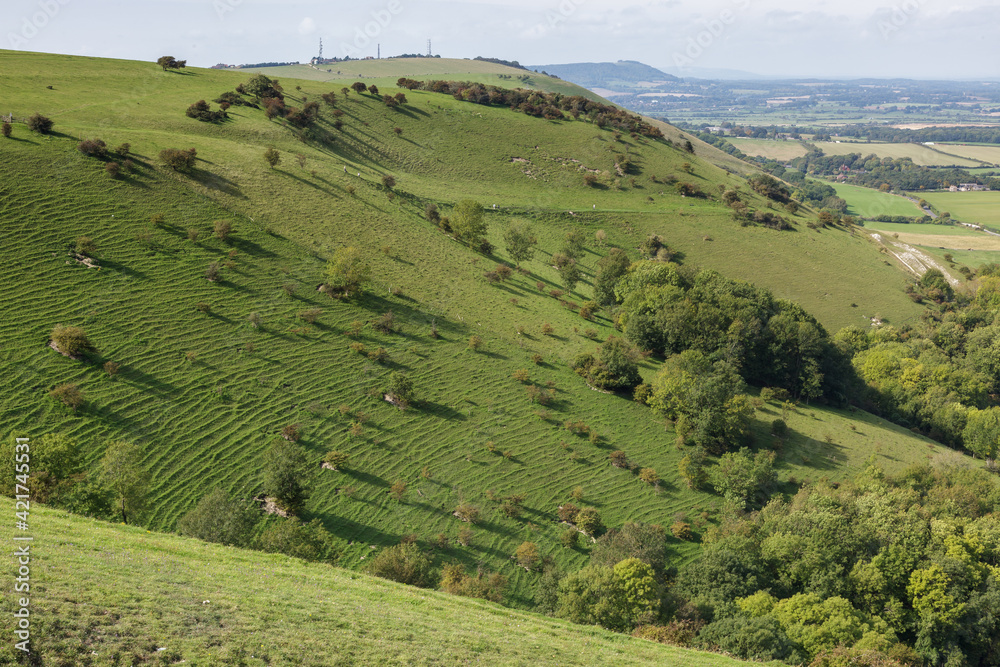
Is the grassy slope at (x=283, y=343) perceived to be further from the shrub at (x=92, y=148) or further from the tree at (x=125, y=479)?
the tree at (x=125, y=479)

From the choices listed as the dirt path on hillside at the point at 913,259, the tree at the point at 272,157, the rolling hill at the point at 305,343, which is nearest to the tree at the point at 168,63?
the rolling hill at the point at 305,343

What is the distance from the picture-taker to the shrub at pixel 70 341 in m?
37.4

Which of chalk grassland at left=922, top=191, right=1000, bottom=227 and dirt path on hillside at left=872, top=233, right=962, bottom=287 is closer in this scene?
dirt path on hillside at left=872, top=233, right=962, bottom=287

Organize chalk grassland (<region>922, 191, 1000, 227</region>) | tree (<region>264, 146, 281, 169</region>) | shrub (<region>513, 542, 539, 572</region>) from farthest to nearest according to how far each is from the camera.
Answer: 1. chalk grassland (<region>922, 191, 1000, 227</region>)
2. tree (<region>264, 146, 281, 169</region>)
3. shrub (<region>513, 542, 539, 572</region>)

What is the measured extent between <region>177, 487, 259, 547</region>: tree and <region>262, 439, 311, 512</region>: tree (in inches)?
116

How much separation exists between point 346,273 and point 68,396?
82.8 feet

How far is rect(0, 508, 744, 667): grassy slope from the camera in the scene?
15617 mm

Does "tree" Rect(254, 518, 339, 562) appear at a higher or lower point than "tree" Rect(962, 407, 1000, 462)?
higher

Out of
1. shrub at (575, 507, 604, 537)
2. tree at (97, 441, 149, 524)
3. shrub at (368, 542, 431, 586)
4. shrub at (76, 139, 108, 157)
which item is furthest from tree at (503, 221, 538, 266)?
tree at (97, 441, 149, 524)

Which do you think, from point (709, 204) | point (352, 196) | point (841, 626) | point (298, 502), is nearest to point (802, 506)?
point (841, 626)

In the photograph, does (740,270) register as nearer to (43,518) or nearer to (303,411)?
(303,411)

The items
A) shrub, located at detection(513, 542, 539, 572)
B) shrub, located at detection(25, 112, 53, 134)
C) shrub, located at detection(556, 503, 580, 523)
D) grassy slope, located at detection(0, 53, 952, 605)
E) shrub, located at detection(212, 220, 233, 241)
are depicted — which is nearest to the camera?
shrub, located at detection(513, 542, 539, 572)

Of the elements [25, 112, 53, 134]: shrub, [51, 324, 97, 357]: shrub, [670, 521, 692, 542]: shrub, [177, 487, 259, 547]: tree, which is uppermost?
[25, 112, 53, 134]: shrub

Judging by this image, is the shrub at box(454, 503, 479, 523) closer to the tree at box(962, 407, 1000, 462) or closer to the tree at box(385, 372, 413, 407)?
the tree at box(385, 372, 413, 407)
